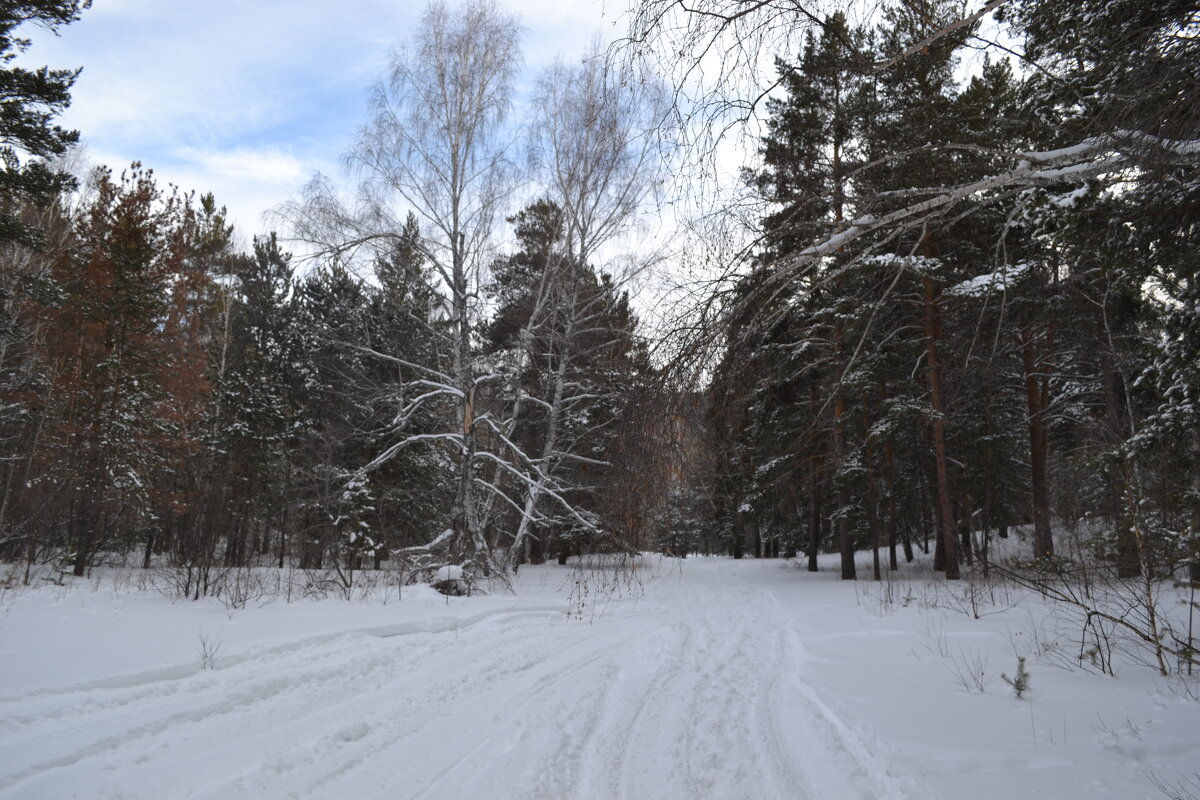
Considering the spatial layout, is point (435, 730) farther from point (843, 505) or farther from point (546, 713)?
point (843, 505)

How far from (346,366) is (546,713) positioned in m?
13.4

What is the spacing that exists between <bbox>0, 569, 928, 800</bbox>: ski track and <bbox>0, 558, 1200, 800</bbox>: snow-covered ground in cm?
2

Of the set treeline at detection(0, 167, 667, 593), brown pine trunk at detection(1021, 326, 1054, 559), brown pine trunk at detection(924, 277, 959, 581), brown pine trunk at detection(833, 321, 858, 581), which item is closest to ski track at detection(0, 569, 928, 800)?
treeline at detection(0, 167, 667, 593)

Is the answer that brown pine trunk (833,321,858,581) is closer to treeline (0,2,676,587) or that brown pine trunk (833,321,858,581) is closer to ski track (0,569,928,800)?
treeline (0,2,676,587)

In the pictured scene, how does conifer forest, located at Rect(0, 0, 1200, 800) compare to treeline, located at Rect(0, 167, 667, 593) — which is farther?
treeline, located at Rect(0, 167, 667, 593)

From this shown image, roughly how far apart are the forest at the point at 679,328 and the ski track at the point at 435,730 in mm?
1522

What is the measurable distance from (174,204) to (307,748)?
1892 centimetres

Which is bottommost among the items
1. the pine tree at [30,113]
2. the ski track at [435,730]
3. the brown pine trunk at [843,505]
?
the ski track at [435,730]

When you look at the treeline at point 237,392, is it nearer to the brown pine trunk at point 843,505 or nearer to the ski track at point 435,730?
the ski track at point 435,730

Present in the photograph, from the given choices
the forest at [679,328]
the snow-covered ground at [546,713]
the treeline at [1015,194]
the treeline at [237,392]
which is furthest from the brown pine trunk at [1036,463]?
the treeline at [237,392]

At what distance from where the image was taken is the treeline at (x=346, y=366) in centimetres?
1114

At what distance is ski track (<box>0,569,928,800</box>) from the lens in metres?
3.11

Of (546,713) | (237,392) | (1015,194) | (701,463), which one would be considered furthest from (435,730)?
(237,392)

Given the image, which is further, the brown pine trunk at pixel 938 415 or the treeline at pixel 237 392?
the brown pine trunk at pixel 938 415
